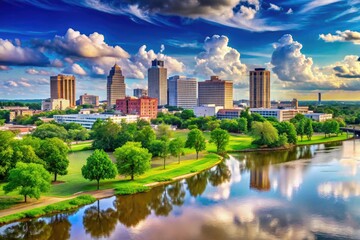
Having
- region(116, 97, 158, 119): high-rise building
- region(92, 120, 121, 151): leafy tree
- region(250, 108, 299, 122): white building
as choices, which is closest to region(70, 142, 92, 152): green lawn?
region(92, 120, 121, 151): leafy tree

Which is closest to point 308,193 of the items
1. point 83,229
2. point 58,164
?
point 83,229

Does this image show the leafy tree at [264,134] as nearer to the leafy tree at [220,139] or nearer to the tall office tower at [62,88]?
the leafy tree at [220,139]

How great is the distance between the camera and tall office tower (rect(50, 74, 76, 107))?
16475 cm

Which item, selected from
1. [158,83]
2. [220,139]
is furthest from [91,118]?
[158,83]

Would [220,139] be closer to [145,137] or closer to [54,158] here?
[145,137]

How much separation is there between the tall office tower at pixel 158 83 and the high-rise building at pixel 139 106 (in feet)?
204

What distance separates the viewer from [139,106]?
98.9 metres

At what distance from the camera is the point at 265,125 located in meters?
52.4

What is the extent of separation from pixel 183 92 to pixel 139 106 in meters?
67.0

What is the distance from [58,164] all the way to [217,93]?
122m

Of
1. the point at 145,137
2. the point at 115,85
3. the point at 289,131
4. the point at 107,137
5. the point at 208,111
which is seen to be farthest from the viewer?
the point at 115,85

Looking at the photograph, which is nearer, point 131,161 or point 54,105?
point 131,161

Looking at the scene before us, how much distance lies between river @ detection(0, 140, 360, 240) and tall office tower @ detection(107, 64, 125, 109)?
12975cm

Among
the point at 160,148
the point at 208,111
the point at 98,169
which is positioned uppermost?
the point at 208,111
